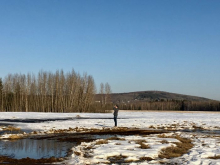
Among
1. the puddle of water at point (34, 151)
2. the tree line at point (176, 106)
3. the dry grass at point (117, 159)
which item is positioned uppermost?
the tree line at point (176, 106)

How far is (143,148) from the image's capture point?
12.2 m

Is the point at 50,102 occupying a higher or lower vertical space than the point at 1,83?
lower

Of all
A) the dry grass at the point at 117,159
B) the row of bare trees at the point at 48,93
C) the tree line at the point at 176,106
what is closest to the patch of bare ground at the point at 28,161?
the dry grass at the point at 117,159

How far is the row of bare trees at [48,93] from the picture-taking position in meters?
67.7

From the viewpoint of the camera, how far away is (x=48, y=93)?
7231 cm

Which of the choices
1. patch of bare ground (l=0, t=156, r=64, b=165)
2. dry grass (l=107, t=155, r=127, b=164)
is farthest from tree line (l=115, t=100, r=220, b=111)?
patch of bare ground (l=0, t=156, r=64, b=165)

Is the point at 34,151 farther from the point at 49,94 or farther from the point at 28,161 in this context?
the point at 49,94

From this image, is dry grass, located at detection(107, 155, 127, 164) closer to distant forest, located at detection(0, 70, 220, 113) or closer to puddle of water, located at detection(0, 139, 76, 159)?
puddle of water, located at detection(0, 139, 76, 159)

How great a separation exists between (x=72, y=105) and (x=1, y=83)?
1064 inches

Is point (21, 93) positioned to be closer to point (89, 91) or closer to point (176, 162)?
point (89, 91)

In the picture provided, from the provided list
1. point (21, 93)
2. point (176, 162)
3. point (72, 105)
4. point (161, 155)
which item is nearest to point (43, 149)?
point (161, 155)

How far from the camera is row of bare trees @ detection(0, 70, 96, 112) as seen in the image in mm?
67688

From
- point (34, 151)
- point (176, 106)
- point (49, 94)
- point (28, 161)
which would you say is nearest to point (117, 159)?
point (28, 161)

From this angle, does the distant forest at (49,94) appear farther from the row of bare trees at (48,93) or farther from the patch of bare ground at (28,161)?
the patch of bare ground at (28,161)
